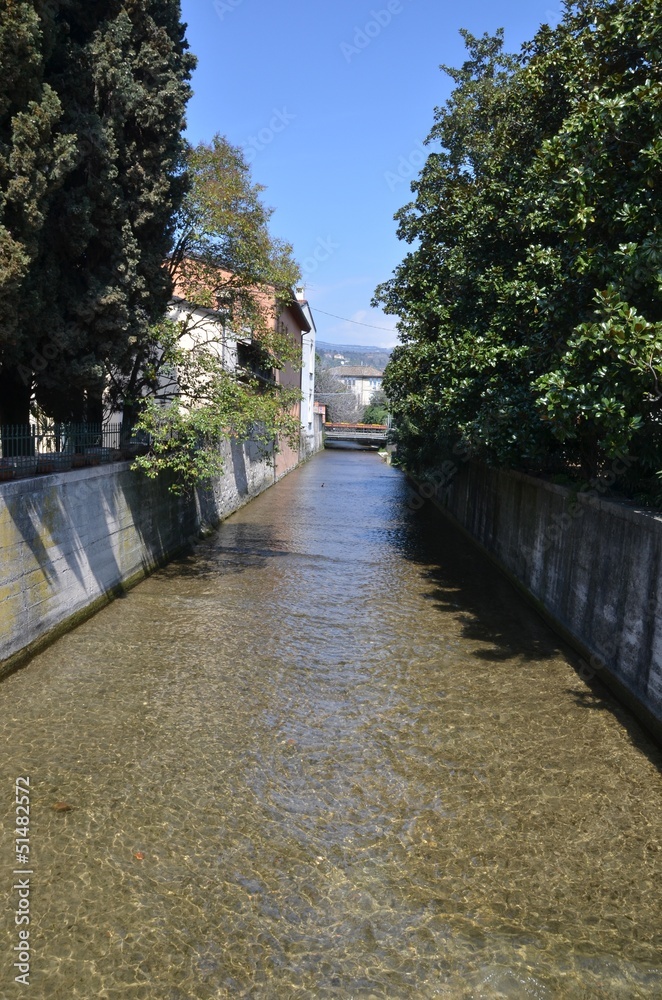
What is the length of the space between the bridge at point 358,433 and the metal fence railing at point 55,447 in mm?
60469

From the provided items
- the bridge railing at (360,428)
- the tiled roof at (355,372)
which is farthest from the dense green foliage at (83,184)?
the tiled roof at (355,372)

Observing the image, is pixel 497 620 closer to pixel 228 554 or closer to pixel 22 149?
pixel 228 554

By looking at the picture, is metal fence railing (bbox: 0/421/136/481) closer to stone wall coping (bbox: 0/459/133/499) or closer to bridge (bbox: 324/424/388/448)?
stone wall coping (bbox: 0/459/133/499)

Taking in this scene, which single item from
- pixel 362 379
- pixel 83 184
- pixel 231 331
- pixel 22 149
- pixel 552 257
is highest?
pixel 362 379

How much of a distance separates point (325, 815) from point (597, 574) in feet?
16.3

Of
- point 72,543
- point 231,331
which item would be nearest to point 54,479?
point 72,543

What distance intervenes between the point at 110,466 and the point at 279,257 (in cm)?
573

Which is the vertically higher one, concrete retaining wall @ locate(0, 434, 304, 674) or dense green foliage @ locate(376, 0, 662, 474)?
dense green foliage @ locate(376, 0, 662, 474)

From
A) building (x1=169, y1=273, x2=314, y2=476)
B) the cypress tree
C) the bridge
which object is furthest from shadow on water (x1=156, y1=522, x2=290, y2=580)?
the bridge

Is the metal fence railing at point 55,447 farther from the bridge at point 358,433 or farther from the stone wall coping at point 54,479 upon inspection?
the bridge at point 358,433

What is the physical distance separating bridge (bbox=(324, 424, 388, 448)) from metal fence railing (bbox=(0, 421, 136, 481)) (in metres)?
60.5

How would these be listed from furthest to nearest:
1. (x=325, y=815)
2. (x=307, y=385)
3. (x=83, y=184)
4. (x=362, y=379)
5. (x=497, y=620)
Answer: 1. (x=362, y=379)
2. (x=307, y=385)
3. (x=497, y=620)
4. (x=83, y=184)
5. (x=325, y=815)

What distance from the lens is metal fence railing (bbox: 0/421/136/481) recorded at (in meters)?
8.28

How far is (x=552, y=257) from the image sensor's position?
9234 mm
